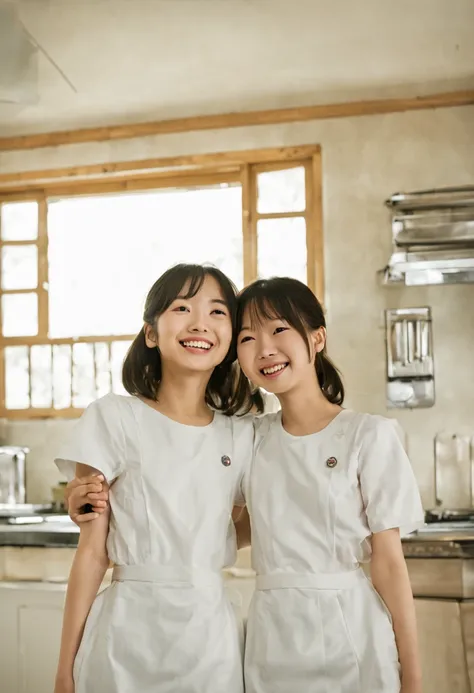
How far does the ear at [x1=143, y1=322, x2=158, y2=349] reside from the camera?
1.40 metres

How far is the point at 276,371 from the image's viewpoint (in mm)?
1323

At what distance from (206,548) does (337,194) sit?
1966mm

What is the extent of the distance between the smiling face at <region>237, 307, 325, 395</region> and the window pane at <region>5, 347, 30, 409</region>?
221 centimetres

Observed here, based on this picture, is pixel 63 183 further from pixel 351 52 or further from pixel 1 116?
pixel 351 52

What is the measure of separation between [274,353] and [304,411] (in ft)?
0.43

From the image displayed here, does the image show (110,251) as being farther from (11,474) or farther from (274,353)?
(274,353)

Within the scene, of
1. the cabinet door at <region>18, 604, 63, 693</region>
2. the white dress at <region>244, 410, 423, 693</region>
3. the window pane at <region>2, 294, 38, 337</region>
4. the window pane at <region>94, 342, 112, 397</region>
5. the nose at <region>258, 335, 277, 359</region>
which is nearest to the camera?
the white dress at <region>244, 410, 423, 693</region>

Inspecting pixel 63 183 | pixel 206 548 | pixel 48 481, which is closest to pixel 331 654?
pixel 206 548

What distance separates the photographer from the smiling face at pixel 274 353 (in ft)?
4.33

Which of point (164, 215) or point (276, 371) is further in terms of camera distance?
point (164, 215)

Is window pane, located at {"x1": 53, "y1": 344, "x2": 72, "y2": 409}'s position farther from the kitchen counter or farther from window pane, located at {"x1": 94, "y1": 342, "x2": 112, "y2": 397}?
the kitchen counter

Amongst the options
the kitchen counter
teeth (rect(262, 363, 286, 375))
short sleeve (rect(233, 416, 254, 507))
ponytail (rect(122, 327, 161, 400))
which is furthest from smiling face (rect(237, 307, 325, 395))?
the kitchen counter

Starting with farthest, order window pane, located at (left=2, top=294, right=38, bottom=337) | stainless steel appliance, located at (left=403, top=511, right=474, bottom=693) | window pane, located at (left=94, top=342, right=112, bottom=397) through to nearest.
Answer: window pane, located at (left=2, top=294, right=38, bottom=337) < window pane, located at (left=94, top=342, right=112, bottom=397) < stainless steel appliance, located at (left=403, top=511, right=474, bottom=693)

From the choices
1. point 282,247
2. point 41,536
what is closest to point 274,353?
point 41,536
